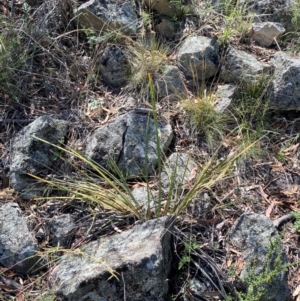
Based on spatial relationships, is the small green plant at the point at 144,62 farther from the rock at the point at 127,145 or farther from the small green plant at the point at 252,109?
the small green plant at the point at 252,109

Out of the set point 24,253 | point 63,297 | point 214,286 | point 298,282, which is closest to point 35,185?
point 24,253

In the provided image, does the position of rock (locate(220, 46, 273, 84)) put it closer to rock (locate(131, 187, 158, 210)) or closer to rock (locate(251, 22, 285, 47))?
rock (locate(251, 22, 285, 47))

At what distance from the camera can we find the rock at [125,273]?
7.60 ft

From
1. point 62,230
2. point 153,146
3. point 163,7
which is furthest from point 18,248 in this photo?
point 163,7

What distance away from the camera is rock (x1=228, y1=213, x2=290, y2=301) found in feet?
8.07

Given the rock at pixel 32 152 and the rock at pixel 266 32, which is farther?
the rock at pixel 266 32

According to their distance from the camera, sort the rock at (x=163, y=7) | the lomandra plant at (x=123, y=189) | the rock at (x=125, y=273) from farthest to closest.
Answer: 1. the rock at (x=163, y=7)
2. the lomandra plant at (x=123, y=189)
3. the rock at (x=125, y=273)

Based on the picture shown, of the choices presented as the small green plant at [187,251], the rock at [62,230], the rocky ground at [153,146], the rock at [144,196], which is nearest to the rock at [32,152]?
the rocky ground at [153,146]

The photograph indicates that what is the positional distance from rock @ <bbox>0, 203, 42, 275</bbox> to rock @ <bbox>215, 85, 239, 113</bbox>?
139 cm

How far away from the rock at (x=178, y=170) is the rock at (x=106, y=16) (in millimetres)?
1058

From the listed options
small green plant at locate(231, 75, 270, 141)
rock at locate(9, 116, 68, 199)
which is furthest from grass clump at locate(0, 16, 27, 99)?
small green plant at locate(231, 75, 270, 141)

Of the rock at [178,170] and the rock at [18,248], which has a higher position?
the rock at [178,170]

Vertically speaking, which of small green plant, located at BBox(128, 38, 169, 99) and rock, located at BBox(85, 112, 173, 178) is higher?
small green plant, located at BBox(128, 38, 169, 99)

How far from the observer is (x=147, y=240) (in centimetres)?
244
